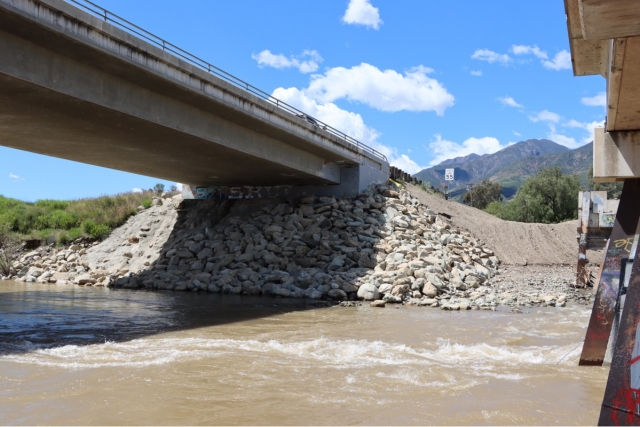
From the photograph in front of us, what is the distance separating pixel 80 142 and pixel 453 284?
15327 millimetres

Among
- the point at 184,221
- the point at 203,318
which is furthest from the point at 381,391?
the point at 184,221

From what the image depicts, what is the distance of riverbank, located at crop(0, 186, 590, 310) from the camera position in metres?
22.4

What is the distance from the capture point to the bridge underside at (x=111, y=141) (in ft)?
53.8

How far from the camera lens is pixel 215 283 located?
2531 cm

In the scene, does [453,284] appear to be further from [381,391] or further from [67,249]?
[67,249]

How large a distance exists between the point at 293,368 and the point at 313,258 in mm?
15503

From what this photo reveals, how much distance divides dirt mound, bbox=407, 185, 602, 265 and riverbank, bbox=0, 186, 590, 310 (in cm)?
107

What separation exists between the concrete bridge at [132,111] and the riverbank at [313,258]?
102 inches

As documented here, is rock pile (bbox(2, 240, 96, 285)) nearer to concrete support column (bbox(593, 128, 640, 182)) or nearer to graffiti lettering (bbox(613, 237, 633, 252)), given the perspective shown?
graffiti lettering (bbox(613, 237, 633, 252))

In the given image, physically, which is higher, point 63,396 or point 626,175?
point 626,175

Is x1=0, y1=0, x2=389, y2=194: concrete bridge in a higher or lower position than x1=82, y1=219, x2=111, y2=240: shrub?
higher

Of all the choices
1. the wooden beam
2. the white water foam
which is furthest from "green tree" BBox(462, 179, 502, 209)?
the wooden beam

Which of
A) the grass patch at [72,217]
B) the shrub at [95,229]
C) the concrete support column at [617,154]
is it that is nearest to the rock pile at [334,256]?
the shrub at [95,229]

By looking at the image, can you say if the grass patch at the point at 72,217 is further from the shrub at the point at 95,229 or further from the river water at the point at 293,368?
the river water at the point at 293,368
